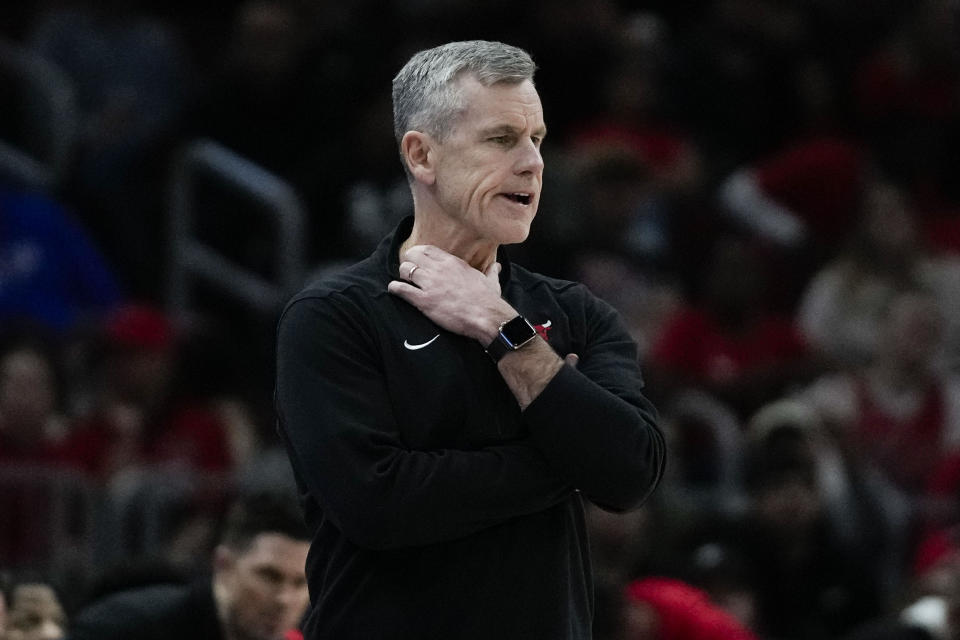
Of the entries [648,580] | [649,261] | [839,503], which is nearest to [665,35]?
[649,261]

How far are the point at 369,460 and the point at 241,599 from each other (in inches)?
80.7

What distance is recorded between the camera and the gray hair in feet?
10.00

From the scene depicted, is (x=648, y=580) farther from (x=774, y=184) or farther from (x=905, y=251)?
(x=774, y=184)

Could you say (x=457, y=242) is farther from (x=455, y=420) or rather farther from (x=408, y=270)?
(x=455, y=420)

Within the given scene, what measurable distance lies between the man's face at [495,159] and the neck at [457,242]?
60 mm

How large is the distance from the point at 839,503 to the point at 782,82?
4.06 meters

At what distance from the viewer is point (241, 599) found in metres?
4.85

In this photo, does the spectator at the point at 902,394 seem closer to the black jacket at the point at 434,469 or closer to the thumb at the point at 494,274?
the thumb at the point at 494,274

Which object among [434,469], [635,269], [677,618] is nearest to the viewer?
Result: [434,469]

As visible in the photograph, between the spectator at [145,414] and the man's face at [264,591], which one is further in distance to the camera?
the spectator at [145,414]

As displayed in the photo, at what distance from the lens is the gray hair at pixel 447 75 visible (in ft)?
10.00

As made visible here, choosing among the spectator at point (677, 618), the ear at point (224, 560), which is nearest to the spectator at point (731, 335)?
the spectator at point (677, 618)

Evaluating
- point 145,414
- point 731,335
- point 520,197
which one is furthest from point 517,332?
point 731,335

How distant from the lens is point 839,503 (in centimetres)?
775
